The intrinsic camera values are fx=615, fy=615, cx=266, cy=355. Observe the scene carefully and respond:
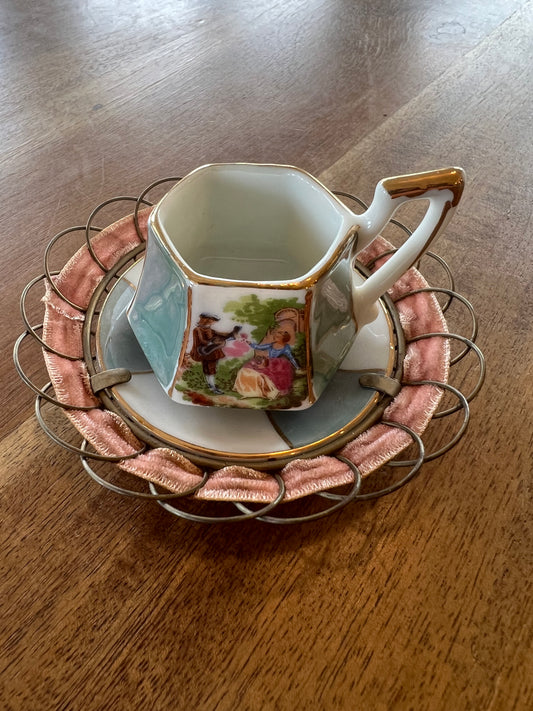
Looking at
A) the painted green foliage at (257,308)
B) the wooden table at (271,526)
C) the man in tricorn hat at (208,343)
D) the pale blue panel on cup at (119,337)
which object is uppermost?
the painted green foliage at (257,308)

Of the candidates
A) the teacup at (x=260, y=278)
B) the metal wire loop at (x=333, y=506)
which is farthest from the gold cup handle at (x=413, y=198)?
the metal wire loop at (x=333, y=506)

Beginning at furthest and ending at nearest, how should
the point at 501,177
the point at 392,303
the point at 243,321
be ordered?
the point at 501,177 < the point at 392,303 < the point at 243,321

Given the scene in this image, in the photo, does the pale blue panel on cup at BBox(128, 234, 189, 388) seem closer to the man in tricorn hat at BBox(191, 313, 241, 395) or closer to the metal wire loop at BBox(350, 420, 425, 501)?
the man in tricorn hat at BBox(191, 313, 241, 395)

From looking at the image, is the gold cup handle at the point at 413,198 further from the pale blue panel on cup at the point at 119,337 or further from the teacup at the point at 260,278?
the pale blue panel on cup at the point at 119,337

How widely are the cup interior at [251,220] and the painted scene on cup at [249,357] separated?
36mm

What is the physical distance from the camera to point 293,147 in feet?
1.87

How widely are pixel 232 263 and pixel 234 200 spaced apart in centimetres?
4

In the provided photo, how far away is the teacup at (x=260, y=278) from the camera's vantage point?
0.30m

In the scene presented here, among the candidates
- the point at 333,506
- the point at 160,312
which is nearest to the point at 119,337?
the point at 160,312

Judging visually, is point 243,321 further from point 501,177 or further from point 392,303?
point 501,177

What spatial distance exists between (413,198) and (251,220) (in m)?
0.11

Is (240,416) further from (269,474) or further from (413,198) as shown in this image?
(413,198)

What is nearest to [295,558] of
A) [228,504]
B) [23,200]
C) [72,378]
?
[228,504]

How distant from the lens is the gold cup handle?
302mm
